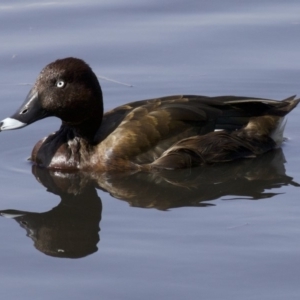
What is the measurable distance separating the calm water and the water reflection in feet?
0.06

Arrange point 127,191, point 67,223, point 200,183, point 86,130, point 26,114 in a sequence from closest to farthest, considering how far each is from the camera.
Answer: point 67,223 → point 127,191 → point 200,183 → point 26,114 → point 86,130

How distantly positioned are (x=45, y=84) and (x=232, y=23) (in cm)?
373

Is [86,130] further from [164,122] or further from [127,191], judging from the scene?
[127,191]

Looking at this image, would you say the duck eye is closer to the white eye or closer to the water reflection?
the white eye

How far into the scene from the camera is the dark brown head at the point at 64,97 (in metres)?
9.68

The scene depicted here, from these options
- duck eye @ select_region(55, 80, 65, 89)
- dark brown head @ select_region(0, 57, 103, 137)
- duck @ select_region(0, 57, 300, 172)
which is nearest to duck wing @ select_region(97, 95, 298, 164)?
duck @ select_region(0, 57, 300, 172)

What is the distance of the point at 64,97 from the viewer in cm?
976

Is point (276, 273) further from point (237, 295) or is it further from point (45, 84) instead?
point (45, 84)

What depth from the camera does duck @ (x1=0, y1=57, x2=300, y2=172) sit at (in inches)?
382

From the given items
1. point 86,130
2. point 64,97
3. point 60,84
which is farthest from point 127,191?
point 60,84

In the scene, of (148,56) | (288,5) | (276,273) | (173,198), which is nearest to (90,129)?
(173,198)

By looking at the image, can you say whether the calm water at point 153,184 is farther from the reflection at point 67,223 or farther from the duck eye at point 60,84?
the duck eye at point 60,84

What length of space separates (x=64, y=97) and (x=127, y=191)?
1.15m

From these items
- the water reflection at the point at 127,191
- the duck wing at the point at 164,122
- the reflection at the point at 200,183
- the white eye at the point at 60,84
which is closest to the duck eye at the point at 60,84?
the white eye at the point at 60,84
